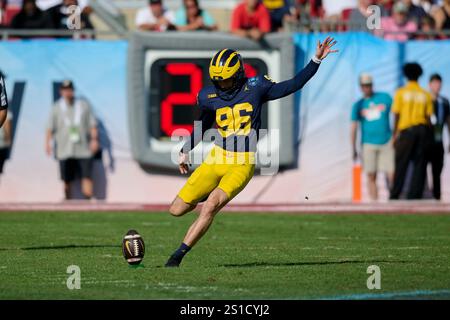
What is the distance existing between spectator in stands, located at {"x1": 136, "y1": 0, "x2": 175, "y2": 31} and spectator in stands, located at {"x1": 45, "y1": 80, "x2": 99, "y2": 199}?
5.85 feet

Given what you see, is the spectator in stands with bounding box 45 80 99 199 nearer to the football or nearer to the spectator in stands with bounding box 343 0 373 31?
the spectator in stands with bounding box 343 0 373 31

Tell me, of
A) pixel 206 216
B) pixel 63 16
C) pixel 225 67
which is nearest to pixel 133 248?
pixel 206 216

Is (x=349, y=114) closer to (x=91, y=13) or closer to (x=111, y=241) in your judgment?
(x=91, y=13)

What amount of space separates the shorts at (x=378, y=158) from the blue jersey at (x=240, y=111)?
29.6ft

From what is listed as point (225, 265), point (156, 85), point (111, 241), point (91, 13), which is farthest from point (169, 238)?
point (91, 13)

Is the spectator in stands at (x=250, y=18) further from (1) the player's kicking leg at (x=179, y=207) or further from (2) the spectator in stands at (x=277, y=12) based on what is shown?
(1) the player's kicking leg at (x=179, y=207)

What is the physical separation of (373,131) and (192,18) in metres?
3.68

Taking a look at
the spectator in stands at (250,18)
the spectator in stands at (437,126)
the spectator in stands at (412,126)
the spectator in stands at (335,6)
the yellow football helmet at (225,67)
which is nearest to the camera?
the yellow football helmet at (225,67)

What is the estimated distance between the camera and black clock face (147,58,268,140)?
20.4 m

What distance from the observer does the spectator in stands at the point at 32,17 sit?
2120cm

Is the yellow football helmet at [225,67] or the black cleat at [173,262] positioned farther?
the yellow football helmet at [225,67]

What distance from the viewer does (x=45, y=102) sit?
21.0 metres

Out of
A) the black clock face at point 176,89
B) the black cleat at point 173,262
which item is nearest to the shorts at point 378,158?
the black clock face at point 176,89

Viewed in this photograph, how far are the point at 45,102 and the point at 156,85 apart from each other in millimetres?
1980
